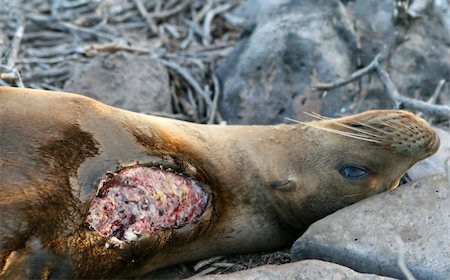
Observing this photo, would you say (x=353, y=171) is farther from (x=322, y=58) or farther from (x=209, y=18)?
(x=209, y=18)

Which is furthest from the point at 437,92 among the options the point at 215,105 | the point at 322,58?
the point at 215,105

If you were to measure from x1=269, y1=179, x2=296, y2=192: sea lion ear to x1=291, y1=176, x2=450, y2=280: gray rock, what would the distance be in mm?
270

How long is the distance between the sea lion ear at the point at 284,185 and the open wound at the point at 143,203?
1.21 ft

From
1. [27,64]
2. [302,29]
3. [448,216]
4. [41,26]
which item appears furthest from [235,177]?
[41,26]

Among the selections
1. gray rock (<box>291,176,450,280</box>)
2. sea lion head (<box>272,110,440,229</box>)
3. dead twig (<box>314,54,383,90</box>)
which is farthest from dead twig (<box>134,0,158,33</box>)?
gray rock (<box>291,176,450,280</box>)

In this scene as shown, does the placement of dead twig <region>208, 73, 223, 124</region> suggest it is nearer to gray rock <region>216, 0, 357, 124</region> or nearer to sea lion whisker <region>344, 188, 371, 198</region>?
gray rock <region>216, 0, 357, 124</region>

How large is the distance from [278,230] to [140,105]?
5.00 ft

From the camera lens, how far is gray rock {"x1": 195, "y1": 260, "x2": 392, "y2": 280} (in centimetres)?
329

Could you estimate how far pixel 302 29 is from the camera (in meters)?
5.41

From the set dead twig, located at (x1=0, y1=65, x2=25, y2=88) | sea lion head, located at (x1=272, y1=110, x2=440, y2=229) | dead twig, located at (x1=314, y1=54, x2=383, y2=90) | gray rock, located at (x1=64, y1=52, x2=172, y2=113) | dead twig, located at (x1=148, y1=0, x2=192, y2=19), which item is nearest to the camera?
sea lion head, located at (x1=272, y1=110, x2=440, y2=229)

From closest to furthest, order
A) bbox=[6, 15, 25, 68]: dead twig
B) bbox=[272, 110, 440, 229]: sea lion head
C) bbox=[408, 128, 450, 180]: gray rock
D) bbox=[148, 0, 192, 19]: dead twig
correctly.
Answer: bbox=[272, 110, 440, 229]: sea lion head → bbox=[408, 128, 450, 180]: gray rock → bbox=[6, 15, 25, 68]: dead twig → bbox=[148, 0, 192, 19]: dead twig

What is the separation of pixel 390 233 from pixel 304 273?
506 mm

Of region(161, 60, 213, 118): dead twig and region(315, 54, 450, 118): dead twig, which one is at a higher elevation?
region(315, 54, 450, 118): dead twig

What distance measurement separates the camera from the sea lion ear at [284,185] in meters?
3.98
